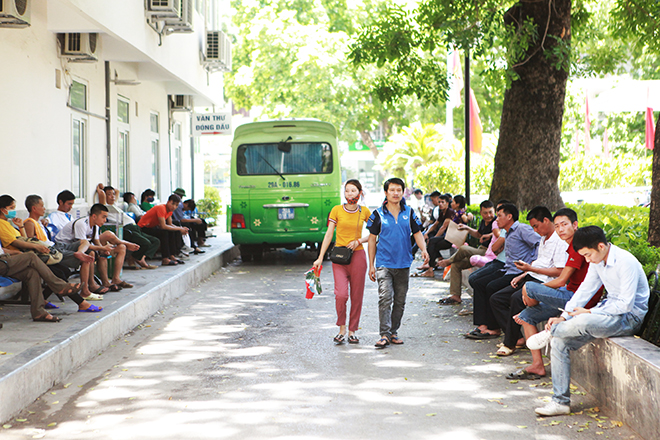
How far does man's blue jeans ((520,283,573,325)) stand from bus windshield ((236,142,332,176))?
8750 mm

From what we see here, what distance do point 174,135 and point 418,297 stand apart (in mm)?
13607

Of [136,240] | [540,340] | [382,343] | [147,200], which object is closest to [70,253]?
[136,240]

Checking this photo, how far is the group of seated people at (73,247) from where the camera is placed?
6.97 metres

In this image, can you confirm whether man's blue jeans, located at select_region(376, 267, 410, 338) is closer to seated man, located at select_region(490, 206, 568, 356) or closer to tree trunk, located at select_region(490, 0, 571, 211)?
seated man, located at select_region(490, 206, 568, 356)

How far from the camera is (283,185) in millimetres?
14148

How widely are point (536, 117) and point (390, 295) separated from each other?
583cm

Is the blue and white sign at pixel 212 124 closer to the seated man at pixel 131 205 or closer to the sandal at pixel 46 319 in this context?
the seated man at pixel 131 205

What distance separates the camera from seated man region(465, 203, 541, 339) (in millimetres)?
7047

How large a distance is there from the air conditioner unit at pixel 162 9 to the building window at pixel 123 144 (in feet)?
9.50

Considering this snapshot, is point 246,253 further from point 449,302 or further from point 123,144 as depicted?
point 449,302

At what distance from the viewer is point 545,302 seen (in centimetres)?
581

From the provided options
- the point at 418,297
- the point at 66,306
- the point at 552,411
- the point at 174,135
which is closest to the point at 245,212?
the point at 418,297

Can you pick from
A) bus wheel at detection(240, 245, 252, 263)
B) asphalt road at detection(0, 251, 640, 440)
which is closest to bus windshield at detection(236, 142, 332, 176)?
bus wheel at detection(240, 245, 252, 263)

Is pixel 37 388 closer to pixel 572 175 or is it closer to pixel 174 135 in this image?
pixel 174 135
